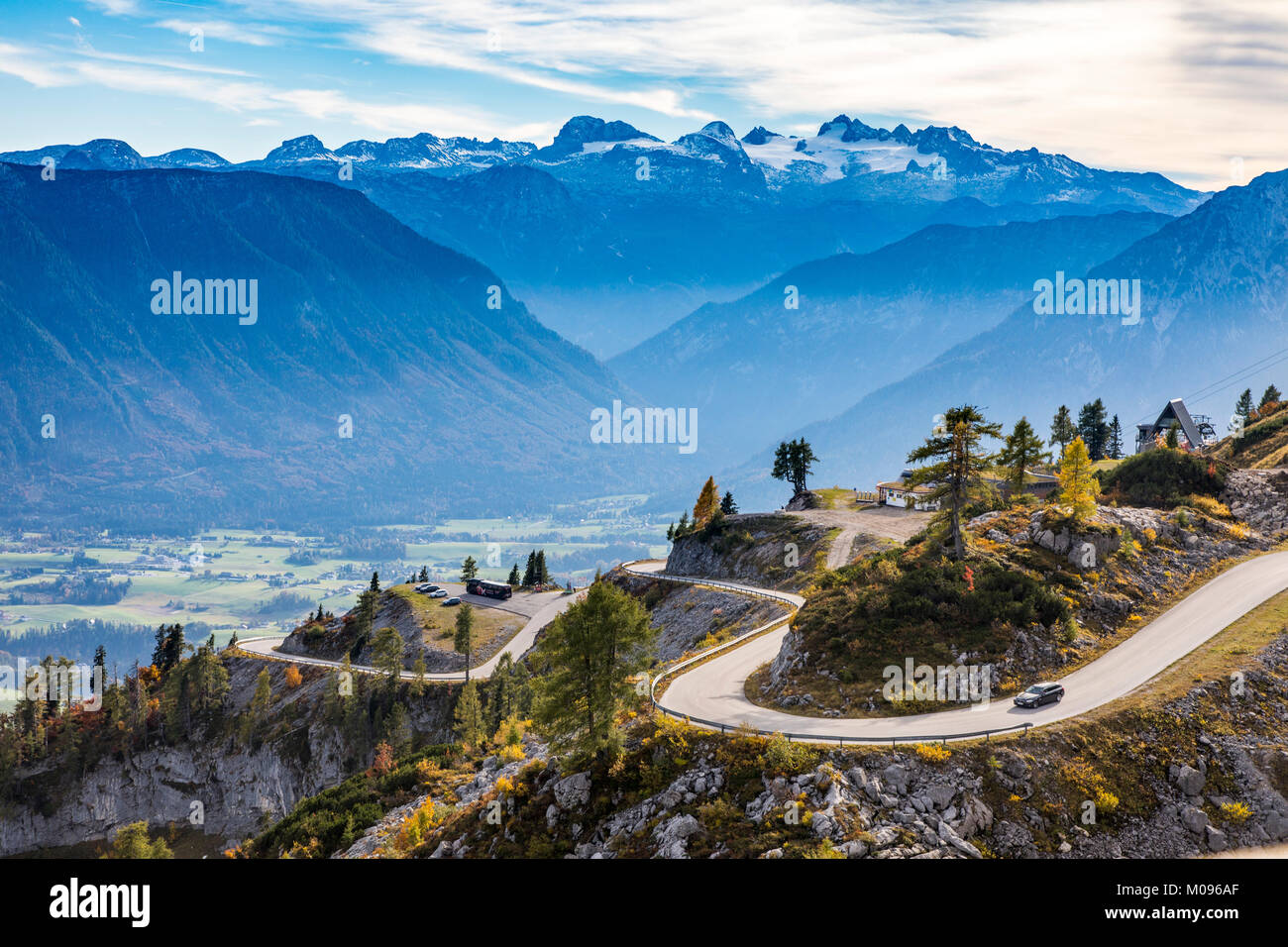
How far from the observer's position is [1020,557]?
6078 centimetres

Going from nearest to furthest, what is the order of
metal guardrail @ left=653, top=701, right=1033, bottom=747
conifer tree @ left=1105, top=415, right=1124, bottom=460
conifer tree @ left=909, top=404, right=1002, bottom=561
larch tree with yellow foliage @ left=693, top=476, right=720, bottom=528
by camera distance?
metal guardrail @ left=653, top=701, right=1033, bottom=747, conifer tree @ left=909, top=404, right=1002, bottom=561, larch tree with yellow foliage @ left=693, top=476, right=720, bottom=528, conifer tree @ left=1105, top=415, right=1124, bottom=460

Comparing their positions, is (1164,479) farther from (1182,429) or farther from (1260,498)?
(1182,429)

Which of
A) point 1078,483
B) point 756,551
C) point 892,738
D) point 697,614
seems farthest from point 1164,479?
point 892,738

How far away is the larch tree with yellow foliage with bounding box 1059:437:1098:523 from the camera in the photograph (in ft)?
213

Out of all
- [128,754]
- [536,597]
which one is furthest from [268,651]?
[536,597]

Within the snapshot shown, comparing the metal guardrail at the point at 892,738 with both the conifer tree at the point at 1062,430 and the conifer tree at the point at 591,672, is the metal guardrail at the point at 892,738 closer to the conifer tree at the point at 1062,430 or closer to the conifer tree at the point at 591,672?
the conifer tree at the point at 591,672

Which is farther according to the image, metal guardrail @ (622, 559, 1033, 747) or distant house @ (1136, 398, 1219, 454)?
distant house @ (1136, 398, 1219, 454)

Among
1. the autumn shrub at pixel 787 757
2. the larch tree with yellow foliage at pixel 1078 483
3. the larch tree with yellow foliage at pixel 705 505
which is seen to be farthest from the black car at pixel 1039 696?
the larch tree with yellow foliage at pixel 705 505

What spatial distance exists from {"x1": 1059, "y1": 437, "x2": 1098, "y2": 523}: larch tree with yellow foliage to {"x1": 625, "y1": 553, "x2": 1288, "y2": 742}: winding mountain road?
342 inches

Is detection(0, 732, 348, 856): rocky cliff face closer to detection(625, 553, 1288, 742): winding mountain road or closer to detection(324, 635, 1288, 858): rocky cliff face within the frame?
detection(625, 553, 1288, 742): winding mountain road

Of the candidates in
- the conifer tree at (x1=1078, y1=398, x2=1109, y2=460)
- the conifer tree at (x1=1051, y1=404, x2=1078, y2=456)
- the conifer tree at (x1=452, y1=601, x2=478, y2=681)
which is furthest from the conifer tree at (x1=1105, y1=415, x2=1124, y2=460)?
the conifer tree at (x1=452, y1=601, x2=478, y2=681)

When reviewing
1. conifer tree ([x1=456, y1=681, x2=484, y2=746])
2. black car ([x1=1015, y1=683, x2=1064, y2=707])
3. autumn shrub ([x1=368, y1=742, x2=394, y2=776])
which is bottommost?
autumn shrub ([x1=368, y1=742, x2=394, y2=776])

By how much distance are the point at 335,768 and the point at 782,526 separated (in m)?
58.1
